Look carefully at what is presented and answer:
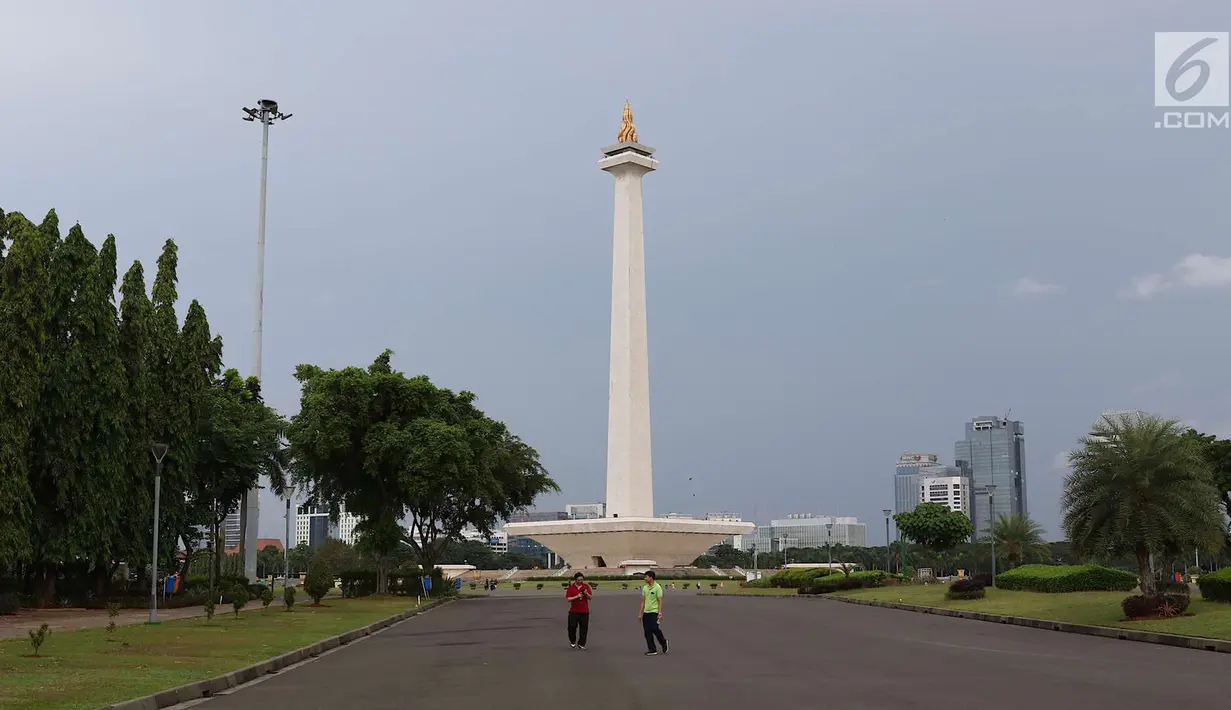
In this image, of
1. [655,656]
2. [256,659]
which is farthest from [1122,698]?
[256,659]

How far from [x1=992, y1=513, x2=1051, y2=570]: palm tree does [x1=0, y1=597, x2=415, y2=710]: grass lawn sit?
1433 inches

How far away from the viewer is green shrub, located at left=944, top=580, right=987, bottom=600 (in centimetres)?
3772

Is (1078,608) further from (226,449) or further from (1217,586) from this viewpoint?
(226,449)

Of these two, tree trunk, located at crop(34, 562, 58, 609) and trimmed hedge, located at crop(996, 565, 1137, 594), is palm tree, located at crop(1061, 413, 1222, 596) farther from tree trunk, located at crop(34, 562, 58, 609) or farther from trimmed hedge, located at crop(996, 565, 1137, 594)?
tree trunk, located at crop(34, 562, 58, 609)

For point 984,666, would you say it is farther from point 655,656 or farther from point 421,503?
point 421,503

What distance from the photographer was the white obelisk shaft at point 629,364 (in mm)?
83688

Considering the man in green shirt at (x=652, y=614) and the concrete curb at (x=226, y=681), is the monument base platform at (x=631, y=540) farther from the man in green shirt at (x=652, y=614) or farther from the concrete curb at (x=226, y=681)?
the man in green shirt at (x=652, y=614)

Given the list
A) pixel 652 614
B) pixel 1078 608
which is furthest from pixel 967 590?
pixel 652 614

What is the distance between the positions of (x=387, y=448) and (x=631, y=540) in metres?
41.7

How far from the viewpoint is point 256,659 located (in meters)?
17.8

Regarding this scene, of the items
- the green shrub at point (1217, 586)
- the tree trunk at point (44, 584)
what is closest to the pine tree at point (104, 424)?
the tree trunk at point (44, 584)

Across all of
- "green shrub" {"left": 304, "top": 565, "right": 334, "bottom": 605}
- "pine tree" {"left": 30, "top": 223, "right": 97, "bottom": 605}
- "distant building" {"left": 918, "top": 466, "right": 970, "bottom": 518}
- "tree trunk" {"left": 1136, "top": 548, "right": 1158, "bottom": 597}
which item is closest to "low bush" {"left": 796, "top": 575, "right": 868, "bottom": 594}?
"green shrub" {"left": 304, "top": 565, "right": 334, "bottom": 605}

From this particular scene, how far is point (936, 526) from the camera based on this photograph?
184ft

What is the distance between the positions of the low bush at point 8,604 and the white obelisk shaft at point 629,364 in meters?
55.2
